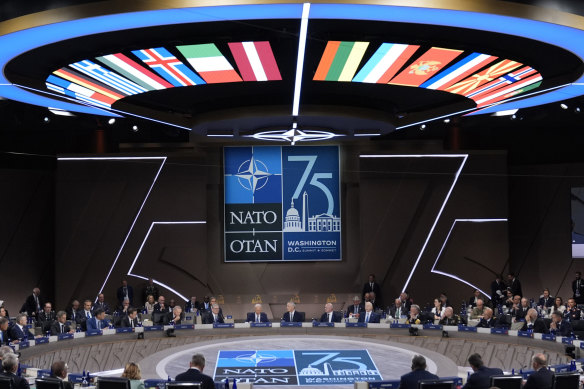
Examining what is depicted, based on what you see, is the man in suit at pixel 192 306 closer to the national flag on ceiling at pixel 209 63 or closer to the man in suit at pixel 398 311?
the man in suit at pixel 398 311

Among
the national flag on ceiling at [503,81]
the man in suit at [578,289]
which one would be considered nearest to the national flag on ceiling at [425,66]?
the national flag on ceiling at [503,81]

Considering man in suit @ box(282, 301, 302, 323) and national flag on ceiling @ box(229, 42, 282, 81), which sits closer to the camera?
national flag on ceiling @ box(229, 42, 282, 81)

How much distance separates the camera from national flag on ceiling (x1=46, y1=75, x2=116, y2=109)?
11.7 meters

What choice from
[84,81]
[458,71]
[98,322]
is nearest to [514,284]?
[458,71]

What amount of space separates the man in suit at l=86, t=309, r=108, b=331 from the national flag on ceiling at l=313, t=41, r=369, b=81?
635 centimetres

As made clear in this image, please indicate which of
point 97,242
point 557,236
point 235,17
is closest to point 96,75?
point 235,17

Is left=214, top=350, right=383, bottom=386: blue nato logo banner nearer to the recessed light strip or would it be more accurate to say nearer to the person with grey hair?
the person with grey hair

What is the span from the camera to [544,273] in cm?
2002

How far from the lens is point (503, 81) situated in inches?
460

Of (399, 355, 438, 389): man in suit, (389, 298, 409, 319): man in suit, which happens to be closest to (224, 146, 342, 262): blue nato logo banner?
(389, 298, 409, 319): man in suit

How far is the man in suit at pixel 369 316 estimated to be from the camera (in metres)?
13.8

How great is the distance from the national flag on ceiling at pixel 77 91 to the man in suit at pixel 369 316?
21.6 feet

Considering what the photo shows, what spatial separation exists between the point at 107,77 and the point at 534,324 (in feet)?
27.9

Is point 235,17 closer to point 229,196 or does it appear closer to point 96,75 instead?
point 96,75
